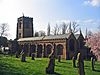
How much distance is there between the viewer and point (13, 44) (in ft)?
214

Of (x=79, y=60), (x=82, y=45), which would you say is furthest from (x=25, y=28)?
(x=79, y=60)

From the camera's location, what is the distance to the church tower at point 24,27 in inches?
2694

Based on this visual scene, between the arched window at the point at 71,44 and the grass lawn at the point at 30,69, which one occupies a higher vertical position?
the arched window at the point at 71,44

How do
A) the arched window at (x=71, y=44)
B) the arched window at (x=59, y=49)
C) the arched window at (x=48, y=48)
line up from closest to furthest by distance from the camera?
the arched window at (x=71, y=44) → the arched window at (x=59, y=49) → the arched window at (x=48, y=48)

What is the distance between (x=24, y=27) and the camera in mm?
68500

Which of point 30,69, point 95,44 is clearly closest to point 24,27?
point 95,44

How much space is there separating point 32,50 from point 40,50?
3.48 meters

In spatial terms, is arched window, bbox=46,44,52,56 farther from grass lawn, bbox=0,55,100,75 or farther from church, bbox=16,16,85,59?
grass lawn, bbox=0,55,100,75

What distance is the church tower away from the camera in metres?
68.4

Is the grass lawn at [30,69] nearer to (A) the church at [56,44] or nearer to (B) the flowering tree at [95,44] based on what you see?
(B) the flowering tree at [95,44]

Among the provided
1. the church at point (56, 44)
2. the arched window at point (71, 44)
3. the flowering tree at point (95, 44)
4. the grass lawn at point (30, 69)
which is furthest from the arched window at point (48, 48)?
the grass lawn at point (30, 69)

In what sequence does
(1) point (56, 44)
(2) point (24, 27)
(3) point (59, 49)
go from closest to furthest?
1. (1) point (56, 44)
2. (3) point (59, 49)
3. (2) point (24, 27)

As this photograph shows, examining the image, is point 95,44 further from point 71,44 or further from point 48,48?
point 48,48

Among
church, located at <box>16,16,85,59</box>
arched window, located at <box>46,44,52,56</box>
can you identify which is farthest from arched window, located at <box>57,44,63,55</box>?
arched window, located at <box>46,44,52,56</box>
